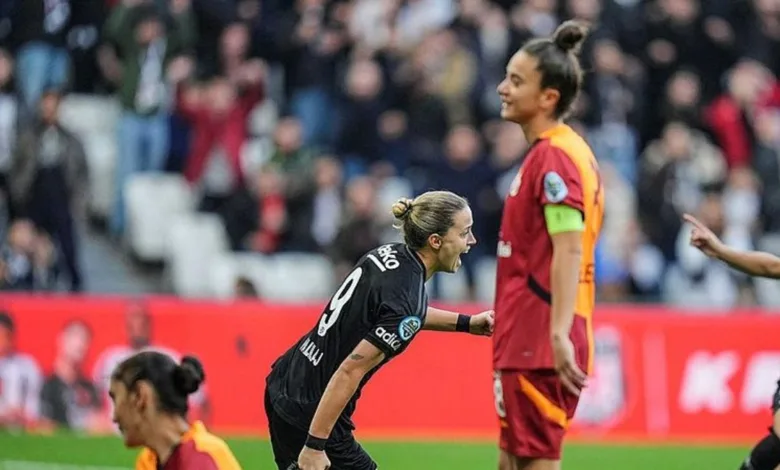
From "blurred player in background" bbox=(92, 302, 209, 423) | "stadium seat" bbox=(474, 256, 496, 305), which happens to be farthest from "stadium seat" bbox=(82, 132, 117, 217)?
"stadium seat" bbox=(474, 256, 496, 305)

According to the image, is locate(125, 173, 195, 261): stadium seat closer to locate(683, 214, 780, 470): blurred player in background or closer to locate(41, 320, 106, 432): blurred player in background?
locate(41, 320, 106, 432): blurred player in background

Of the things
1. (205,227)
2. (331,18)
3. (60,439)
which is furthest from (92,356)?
(331,18)

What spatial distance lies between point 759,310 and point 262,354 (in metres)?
4.86

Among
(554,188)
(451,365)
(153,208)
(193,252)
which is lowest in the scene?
(451,365)

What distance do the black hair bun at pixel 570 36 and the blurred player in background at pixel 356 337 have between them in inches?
32.0

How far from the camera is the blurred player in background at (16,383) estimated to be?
15055 mm

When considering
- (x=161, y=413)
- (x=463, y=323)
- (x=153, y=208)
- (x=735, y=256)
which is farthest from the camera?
(x=153, y=208)

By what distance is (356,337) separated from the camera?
23.2 ft

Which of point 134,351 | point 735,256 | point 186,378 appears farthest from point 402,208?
point 134,351

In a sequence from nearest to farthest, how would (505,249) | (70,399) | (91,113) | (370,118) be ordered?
(505,249), (70,399), (370,118), (91,113)

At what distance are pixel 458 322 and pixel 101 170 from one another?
1183 centimetres

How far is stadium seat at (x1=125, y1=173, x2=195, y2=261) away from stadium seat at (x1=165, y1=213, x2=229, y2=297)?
0.24 m

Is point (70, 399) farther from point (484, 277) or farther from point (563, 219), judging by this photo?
point (563, 219)

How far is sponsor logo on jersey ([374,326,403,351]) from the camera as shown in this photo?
686 centimetres
